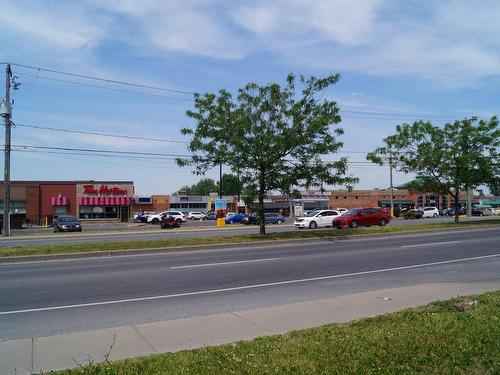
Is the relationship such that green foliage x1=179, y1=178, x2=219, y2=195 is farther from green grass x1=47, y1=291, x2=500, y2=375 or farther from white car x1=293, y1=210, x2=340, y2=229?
green grass x1=47, y1=291, x2=500, y2=375

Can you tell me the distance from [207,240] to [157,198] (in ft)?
242

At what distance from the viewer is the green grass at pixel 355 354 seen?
4.55 m

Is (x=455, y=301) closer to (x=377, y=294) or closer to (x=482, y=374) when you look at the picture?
(x=377, y=294)

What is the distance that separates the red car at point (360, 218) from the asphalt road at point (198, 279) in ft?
49.7

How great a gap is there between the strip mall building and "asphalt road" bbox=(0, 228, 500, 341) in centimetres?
5376

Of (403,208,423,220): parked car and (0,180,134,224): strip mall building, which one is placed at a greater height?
(0,180,134,224): strip mall building

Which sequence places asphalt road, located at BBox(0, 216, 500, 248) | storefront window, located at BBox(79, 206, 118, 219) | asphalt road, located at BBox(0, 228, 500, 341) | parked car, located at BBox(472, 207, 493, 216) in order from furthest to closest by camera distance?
parked car, located at BBox(472, 207, 493, 216)
storefront window, located at BBox(79, 206, 118, 219)
asphalt road, located at BBox(0, 216, 500, 248)
asphalt road, located at BBox(0, 228, 500, 341)

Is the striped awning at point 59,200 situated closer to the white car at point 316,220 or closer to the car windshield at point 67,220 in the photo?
the car windshield at point 67,220

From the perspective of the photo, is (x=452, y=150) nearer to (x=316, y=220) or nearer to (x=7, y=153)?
(x=316, y=220)

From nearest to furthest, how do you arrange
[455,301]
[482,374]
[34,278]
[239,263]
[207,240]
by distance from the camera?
[482,374] → [455,301] → [34,278] → [239,263] → [207,240]

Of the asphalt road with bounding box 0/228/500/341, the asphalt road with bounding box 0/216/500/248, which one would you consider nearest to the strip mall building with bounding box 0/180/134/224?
the asphalt road with bounding box 0/216/500/248

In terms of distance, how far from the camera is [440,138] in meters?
30.1

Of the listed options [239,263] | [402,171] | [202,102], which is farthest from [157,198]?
[239,263]

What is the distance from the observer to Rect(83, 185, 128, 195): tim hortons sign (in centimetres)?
6750
